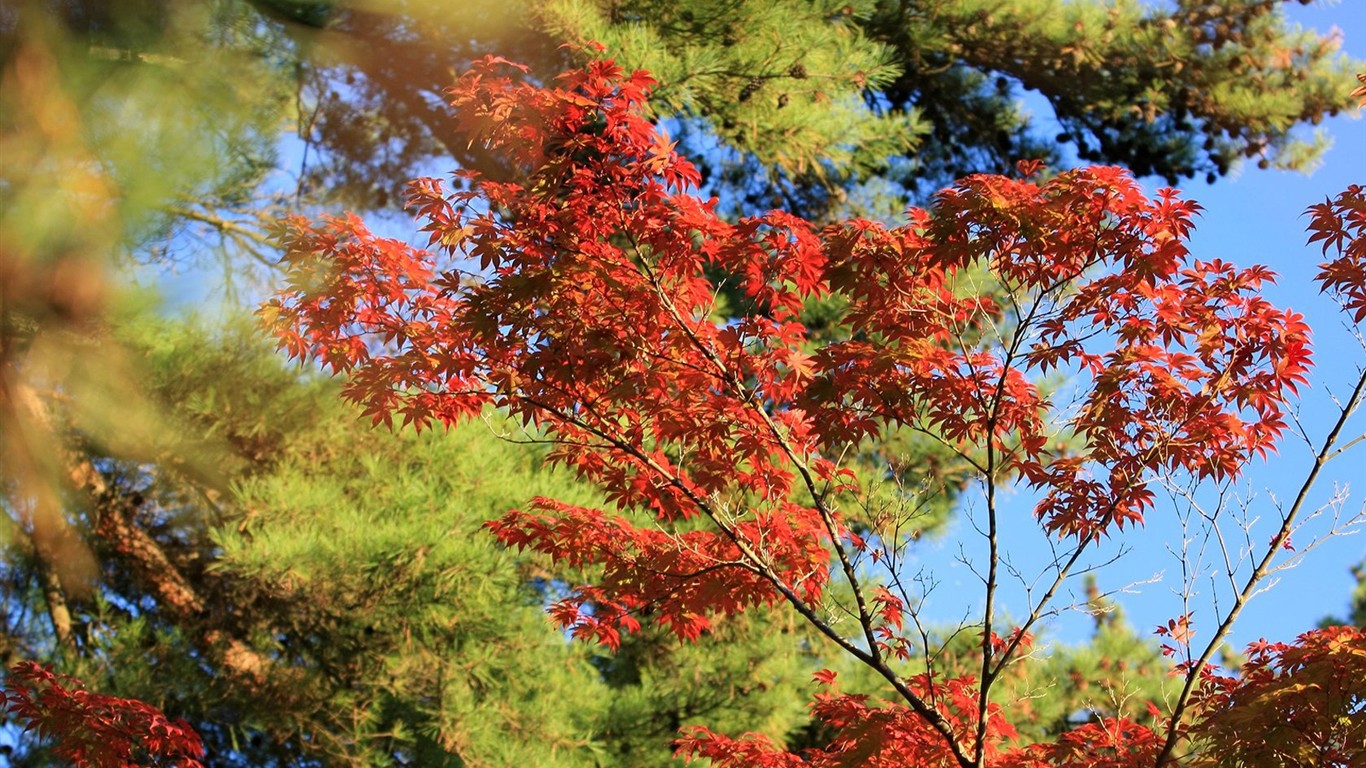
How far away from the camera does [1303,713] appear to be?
2.73 metres

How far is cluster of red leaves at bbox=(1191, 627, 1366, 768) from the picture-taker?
2.65m

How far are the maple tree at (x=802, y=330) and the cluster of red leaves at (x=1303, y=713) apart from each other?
17 centimetres

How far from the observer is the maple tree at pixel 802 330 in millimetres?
3062

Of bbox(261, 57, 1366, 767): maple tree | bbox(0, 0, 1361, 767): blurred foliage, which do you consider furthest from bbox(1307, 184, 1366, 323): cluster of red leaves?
bbox(0, 0, 1361, 767): blurred foliage

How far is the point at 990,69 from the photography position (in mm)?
8961

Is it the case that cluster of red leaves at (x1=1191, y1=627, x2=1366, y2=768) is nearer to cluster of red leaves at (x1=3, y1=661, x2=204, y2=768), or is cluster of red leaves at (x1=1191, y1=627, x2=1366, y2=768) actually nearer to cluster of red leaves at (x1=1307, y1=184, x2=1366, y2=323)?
cluster of red leaves at (x1=1307, y1=184, x2=1366, y2=323)

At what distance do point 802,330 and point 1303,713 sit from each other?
1540mm

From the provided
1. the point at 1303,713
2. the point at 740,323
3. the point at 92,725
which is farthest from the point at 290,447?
the point at 1303,713

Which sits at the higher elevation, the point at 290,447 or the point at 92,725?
the point at 290,447

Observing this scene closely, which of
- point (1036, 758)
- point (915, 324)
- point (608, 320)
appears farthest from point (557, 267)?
point (1036, 758)

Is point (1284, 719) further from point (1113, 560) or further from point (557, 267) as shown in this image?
point (557, 267)

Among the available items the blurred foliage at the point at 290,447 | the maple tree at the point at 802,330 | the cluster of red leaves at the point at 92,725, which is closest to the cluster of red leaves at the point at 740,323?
the maple tree at the point at 802,330

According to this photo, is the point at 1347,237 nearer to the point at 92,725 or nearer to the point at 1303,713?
the point at 1303,713

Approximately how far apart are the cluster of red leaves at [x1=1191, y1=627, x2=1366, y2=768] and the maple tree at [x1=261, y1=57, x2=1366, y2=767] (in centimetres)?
17
